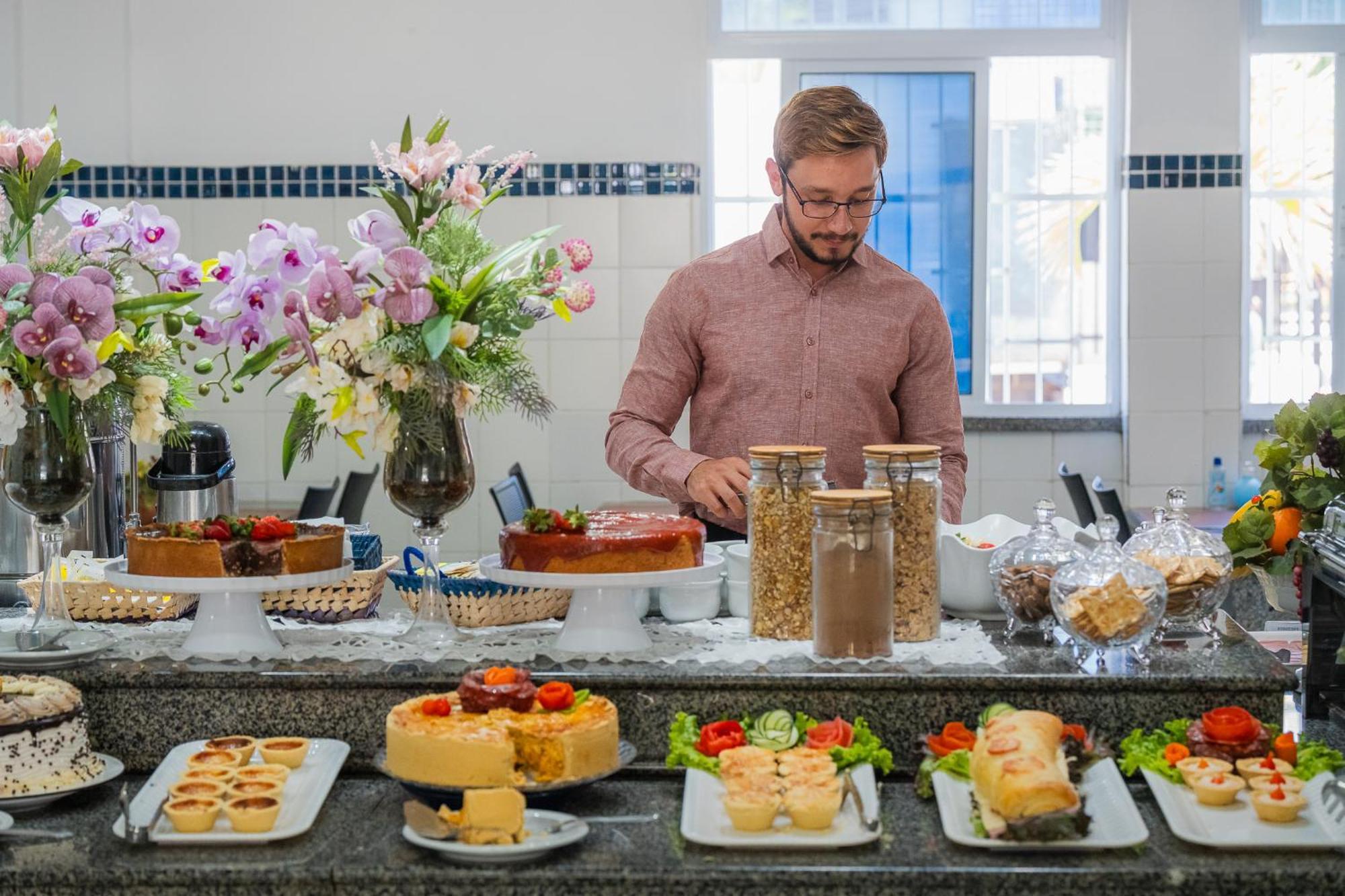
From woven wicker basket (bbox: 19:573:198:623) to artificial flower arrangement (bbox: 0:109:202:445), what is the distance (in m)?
0.25

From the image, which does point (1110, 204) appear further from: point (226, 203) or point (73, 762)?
point (73, 762)

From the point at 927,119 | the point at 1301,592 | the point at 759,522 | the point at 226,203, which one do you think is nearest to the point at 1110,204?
the point at 927,119

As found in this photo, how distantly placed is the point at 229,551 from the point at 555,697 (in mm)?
516

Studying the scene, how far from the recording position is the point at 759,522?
2.03 metres

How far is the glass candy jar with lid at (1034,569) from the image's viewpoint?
1.99m

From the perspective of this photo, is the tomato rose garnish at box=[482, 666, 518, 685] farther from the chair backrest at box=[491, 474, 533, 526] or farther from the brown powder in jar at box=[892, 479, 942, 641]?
the chair backrest at box=[491, 474, 533, 526]

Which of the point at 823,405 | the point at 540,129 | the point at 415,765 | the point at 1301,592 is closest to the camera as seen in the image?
the point at 415,765

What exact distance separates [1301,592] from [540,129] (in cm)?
372

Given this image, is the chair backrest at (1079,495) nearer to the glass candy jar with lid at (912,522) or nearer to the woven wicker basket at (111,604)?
the glass candy jar with lid at (912,522)

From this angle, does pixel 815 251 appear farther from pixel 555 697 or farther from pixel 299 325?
pixel 555 697

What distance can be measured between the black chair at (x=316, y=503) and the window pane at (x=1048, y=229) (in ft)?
8.04

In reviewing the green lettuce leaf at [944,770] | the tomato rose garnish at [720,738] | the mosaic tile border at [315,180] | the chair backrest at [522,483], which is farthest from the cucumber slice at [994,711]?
the mosaic tile border at [315,180]

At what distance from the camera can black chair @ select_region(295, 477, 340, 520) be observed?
15.6 feet

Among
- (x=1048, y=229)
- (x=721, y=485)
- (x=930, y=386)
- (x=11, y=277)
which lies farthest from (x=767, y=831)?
(x=1048, y=229)
